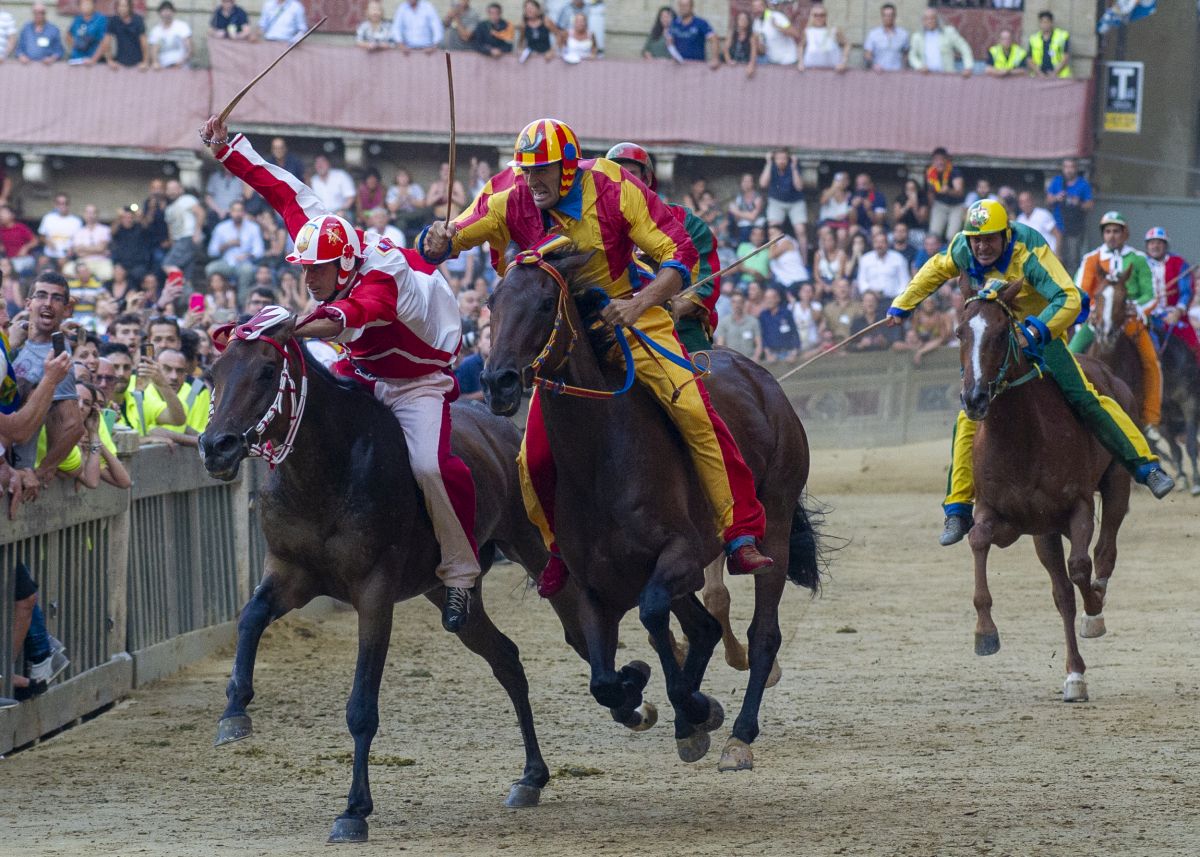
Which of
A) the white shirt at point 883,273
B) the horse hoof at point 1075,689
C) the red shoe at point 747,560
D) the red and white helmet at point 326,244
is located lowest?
the horse hoof at point 1075,689

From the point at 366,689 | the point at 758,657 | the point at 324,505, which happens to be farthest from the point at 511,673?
the point at 324,505

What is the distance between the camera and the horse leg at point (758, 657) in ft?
25.9

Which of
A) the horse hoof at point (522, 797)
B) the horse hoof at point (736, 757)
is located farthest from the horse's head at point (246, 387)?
the horse hoof at point (736, 757)

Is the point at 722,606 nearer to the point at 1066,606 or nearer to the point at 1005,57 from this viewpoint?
the point at 1066,606

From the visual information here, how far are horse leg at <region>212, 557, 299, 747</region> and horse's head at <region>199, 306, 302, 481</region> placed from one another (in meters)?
0.62

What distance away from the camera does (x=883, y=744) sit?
8.62 m

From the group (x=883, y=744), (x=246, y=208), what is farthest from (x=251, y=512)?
(x=246, y=208)

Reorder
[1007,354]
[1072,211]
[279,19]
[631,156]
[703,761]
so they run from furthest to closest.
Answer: [279,19], [1072,211], [1007,354], [631,156], [703,761]

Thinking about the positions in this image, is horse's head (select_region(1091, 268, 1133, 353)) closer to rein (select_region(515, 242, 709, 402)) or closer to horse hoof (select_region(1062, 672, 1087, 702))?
horse hoof (select_region(1062, 672, 1087, 702))

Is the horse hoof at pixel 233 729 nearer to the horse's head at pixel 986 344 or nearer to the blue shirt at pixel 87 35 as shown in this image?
the horse's head at pixel 986 344

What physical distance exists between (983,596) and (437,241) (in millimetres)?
3977

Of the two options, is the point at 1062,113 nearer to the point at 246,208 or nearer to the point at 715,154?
the point at 715,154

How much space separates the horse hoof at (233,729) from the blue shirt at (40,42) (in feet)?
63.5

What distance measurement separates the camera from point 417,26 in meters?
24.7
